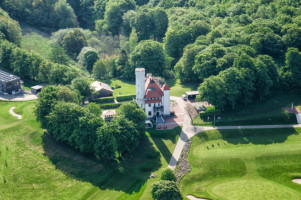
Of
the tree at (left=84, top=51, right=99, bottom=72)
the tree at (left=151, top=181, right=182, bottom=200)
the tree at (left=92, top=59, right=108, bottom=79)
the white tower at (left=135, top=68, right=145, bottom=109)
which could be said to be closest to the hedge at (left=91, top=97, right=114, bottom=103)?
the white tower at (left=135, top=68, right=145, bottom=109)

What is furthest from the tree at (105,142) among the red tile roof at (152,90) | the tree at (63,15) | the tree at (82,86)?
the tree at (63,15)

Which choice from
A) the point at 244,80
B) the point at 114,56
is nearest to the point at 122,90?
the point at 114,56

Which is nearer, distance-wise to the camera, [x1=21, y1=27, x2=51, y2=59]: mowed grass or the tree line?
the tree line

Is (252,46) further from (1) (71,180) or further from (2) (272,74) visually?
(1) (71,180)

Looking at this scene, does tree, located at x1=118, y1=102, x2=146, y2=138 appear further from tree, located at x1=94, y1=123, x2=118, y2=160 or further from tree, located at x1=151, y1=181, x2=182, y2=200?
tree, located at x1=151, y1=181, x2=182, y2=200

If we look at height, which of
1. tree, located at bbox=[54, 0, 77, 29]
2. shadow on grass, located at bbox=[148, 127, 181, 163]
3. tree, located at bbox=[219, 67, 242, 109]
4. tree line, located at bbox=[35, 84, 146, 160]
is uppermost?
tree, located at bbox=[54, 0, 77, 29]

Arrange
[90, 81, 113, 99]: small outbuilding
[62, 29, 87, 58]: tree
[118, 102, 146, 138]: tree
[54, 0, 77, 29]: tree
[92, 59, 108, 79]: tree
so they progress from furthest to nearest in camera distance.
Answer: [54, 0, 77, 29]: tree → [62, 29, 87, 58]: tree → [92, 59, 108, 79]: tree → [90, 81, 113, 99]: small outbuilding → [118, 102, 146, 138]: tree

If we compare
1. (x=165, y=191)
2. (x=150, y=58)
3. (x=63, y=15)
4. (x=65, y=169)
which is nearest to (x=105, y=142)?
(x=65, y=169)
